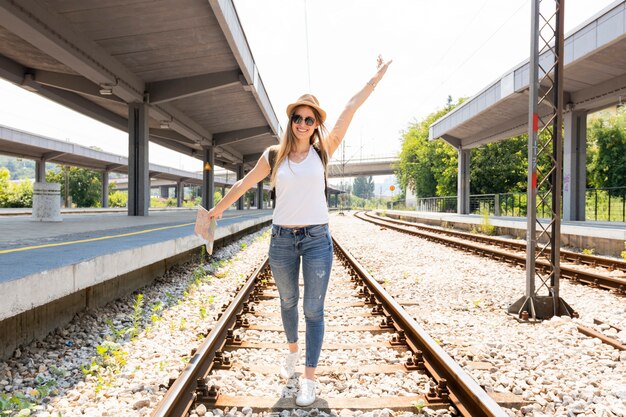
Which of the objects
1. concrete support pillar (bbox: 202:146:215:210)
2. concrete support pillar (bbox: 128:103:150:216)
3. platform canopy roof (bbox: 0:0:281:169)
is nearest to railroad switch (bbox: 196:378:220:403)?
platform canopy roof (bbox: 0:0:281:169)

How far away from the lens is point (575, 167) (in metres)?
18.5

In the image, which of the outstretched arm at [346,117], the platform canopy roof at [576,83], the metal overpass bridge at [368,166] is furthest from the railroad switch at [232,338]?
the metal overpass bridge at [368,166]

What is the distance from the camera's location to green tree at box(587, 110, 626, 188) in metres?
35.8

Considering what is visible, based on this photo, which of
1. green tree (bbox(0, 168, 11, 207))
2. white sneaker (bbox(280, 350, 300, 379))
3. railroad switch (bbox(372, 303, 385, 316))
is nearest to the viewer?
white sneaker (bbox(280, 350, 300, 379))

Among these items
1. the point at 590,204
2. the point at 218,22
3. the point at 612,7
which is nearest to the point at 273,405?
the point at 218,22

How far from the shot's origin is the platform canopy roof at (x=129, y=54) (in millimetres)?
11211

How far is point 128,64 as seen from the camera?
51.2 feet

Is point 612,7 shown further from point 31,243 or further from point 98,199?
point 98,199

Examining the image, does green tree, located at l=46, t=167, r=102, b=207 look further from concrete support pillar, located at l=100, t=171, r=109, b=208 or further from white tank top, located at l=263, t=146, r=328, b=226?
white tank top, located at l=263, t=146, r=328, b=226

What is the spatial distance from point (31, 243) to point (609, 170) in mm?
40588

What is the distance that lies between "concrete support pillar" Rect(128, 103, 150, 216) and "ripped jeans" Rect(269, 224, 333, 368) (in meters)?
16.5

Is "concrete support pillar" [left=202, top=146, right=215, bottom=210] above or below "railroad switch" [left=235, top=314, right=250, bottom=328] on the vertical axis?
above

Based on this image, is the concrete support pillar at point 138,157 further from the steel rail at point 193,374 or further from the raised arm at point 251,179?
the raised arm at point 251,179

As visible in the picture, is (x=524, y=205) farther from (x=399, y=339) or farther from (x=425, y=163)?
(x=399, y=339)
